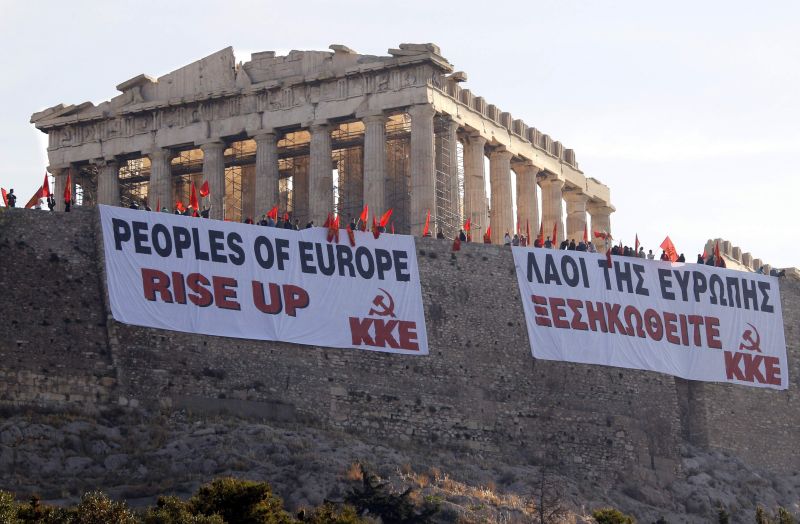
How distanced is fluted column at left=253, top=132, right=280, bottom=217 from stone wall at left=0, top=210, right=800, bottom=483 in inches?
704

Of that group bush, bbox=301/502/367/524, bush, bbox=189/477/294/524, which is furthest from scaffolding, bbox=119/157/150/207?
bush, bbox=189/477/294/524

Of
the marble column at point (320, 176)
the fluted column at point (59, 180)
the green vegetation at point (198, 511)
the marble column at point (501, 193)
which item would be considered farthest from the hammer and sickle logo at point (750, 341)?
the fluted column at point (59, 180)

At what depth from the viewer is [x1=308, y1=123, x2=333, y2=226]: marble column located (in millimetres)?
91125

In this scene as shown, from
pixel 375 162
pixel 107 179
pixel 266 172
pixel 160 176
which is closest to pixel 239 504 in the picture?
pixel 375 162

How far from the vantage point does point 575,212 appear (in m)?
104

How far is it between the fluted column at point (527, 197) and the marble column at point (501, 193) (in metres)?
1.74

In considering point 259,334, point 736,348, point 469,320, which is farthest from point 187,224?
point 736,348

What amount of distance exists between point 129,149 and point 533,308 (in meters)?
26.5

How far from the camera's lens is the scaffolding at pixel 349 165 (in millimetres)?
95500

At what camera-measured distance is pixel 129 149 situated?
9675cm

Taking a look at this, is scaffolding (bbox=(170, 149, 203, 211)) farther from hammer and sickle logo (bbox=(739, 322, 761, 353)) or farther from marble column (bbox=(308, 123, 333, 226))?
hammer and sickle logo (bbox=(739, 322, 761, 353))

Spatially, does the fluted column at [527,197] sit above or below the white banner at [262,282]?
above

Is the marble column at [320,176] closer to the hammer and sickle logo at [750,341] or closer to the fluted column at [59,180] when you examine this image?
the fluted column at [59,180]

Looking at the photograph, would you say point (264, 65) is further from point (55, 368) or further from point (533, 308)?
point (55, 368)
